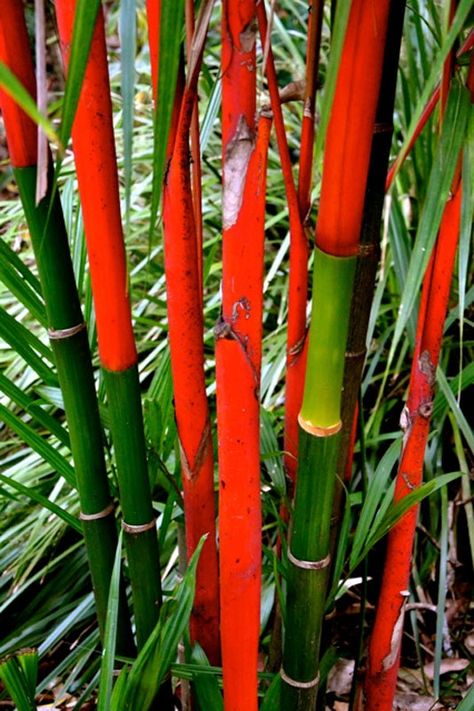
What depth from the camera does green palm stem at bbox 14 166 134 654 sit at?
588 millimetres

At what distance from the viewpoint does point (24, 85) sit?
0.54 m

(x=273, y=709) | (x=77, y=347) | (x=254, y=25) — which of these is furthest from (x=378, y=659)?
(x=254, y=25)

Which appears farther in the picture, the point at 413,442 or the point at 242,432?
the point at 413,442

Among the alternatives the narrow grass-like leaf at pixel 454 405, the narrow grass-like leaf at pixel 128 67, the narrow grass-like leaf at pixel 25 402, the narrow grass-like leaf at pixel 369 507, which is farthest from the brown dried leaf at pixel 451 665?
the narrow grass-like leaf at pixel 128 67

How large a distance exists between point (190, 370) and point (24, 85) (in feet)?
0.77

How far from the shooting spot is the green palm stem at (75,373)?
0.59m

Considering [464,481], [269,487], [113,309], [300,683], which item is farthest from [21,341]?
[464,481]

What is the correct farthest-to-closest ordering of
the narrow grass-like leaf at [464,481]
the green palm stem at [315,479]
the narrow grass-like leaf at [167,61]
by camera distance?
the narrow grass-like leaf at [464,481] → the green palm stem at [315,479] → the narrow grass-like leaf at [167,61]

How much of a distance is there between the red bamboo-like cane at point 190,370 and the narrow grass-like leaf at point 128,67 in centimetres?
8

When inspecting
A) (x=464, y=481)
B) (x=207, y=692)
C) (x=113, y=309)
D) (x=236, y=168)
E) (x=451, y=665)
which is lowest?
(x=451, y=665)

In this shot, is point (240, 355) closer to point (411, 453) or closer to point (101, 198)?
point (101, 198)

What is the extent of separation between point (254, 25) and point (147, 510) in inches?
15.5

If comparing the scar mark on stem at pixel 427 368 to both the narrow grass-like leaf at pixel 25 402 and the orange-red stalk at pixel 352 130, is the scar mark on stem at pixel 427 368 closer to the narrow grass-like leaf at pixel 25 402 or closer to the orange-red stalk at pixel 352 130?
the orange-red stalk at pixel 352 130

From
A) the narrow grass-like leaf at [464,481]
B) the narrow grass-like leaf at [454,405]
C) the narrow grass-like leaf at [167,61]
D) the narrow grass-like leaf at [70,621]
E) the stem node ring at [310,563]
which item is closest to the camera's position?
the narrow grass-like leaf at [167,61]
